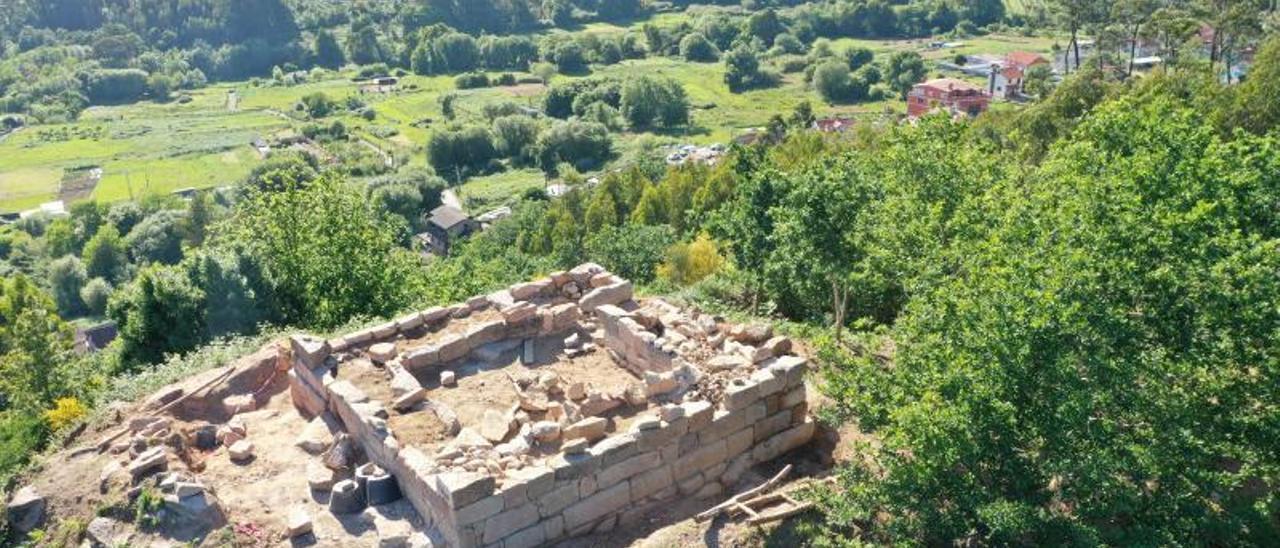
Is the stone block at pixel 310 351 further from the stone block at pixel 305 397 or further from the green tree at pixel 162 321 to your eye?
the green tree at pixel 162 321

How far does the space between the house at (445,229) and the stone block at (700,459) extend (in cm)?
5780

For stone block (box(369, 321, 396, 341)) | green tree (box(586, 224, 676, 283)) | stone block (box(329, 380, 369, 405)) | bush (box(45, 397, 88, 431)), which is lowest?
green tree (box(586, 224, 676, 283))

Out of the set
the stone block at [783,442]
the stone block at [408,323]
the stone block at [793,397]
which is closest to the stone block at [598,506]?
the stone block at [783,442]

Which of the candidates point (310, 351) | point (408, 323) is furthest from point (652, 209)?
point (310, 351)

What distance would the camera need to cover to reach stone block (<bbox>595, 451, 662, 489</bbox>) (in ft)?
48.2

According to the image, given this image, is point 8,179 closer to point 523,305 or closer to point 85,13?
point 85,13

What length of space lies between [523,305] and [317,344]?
3.78 metres

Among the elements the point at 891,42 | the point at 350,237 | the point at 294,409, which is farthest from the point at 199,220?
the point at 891,42

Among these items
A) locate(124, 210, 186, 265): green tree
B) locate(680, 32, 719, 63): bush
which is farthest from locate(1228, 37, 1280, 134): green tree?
locate(680, 32, 719, 63): bush

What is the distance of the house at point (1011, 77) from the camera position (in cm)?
8919

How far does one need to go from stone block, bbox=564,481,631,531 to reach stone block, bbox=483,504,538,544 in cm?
57

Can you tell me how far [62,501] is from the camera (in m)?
15.6

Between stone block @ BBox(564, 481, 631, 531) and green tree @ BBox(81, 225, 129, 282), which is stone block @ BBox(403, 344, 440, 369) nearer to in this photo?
stone block @ BBox(564, 481, 631, 531)

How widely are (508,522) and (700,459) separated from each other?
3216 millimetres
